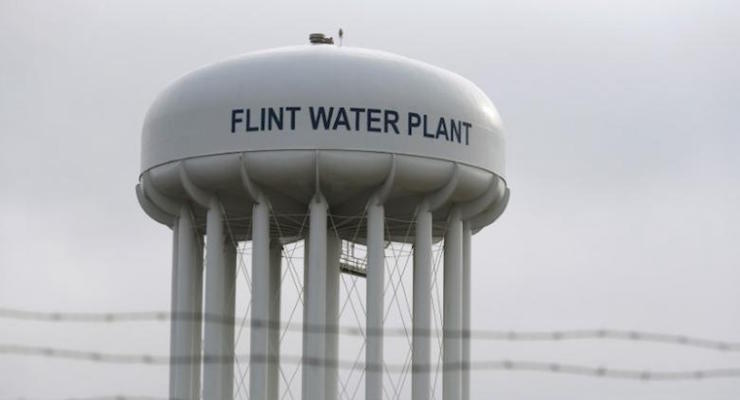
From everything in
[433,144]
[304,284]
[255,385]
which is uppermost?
[433,144]

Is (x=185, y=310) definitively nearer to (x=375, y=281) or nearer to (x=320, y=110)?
(x=375, y=281)

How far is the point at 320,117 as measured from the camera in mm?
30141

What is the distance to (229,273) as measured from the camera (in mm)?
34000

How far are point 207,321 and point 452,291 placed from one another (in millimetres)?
4771

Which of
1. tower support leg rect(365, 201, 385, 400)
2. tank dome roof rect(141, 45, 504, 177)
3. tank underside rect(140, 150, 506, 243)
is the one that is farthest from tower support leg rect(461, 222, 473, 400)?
tower support leg rect(365, 201, 385, 400)

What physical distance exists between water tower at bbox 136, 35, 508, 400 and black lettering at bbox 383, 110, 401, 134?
0.03 metres

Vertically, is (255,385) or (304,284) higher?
(304,284)

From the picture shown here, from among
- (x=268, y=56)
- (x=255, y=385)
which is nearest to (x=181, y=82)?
(x=268, y=56)

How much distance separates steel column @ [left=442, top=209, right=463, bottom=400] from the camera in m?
32.0

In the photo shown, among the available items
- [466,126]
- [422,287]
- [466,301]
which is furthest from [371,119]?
[466,301]

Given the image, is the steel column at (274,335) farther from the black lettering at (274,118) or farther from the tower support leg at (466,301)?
the black lettering at (274,118)

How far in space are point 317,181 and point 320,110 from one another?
1298mm

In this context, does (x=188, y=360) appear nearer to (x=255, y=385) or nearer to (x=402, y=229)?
(x=255, y=385)

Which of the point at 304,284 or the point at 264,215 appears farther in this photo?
the point at 304,284
